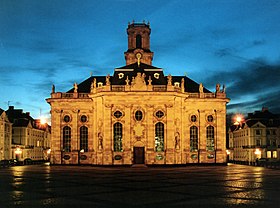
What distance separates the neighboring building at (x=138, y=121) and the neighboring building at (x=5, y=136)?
23924 millimetres

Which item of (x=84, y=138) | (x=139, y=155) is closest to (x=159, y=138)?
(x=139, y=155)

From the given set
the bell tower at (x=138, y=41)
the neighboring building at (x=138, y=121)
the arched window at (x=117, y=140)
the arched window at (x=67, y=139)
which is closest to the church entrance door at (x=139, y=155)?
the neighboring building at (x=138, y=121)

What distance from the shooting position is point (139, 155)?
72688mm

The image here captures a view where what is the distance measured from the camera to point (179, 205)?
73.5 feet

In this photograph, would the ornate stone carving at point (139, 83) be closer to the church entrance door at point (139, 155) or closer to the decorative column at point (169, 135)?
the decorative column at point (169, 135)

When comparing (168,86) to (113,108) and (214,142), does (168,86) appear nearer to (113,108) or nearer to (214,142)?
(113,108)

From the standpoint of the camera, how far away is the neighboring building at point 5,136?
97250 mm

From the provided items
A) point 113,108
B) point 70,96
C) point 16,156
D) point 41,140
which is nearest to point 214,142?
point 113,108

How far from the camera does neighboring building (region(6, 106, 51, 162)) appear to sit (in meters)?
111

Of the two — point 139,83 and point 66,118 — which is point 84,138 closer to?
point 66,118

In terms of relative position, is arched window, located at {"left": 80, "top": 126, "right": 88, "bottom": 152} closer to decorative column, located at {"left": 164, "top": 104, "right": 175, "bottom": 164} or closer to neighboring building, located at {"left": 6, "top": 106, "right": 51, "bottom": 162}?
decorative column, located at {"left": 164, "top": 104, "right": 175, "bottom": 164}

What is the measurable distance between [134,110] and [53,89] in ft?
56.4

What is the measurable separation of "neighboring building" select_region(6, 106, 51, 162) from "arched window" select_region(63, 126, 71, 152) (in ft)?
96.9

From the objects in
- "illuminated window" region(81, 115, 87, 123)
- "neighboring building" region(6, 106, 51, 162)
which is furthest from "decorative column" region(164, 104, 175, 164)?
"neighboring building" region(6, 106, 51, 162)
